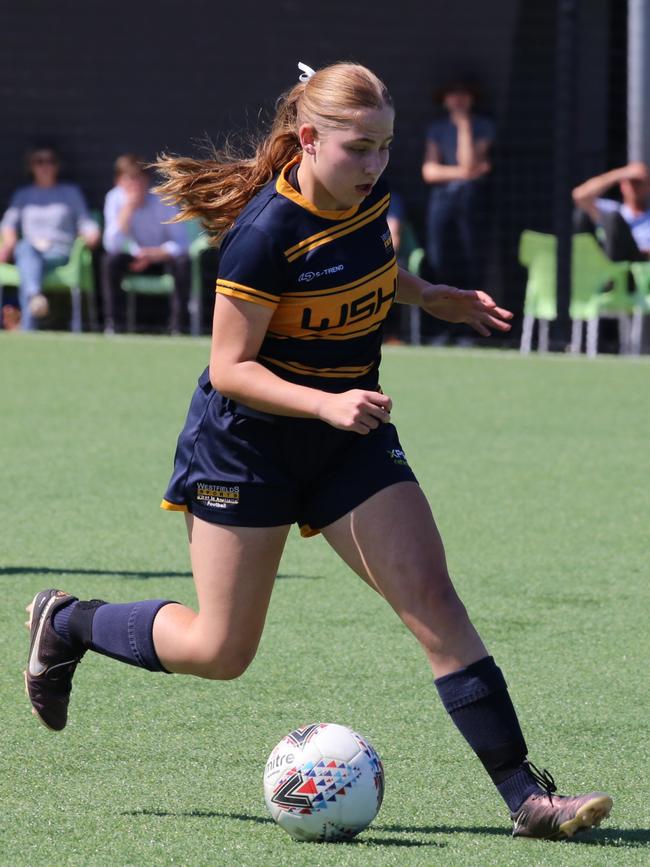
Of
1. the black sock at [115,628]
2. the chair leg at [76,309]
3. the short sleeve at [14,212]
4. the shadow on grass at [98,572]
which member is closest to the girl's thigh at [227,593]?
the black sock at [115,628]

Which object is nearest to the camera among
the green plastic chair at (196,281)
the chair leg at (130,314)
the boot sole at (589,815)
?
the boot sole at (589,815)

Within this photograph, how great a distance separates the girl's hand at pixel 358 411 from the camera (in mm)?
3697

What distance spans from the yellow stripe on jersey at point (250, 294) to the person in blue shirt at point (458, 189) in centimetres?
1312

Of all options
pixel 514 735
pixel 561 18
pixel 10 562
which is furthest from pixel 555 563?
pixel 561 18

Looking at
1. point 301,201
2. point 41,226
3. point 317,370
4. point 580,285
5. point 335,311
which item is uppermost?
point 301,201

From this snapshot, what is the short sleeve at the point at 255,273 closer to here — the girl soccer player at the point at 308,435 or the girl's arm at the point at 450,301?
the girl soccer player at the point at 308,435

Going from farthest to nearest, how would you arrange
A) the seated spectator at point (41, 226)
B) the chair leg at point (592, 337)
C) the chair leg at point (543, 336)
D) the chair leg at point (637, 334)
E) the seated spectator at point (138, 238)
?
1. the seated spectator at point (41, 226)
2. the seated spectator at point (138, 238)
3. the chair leg at point (543, 336)
4. the chair leg at point (637, 334)
5. the chair leg at point (592, 337)

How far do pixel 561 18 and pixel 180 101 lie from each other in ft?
13.9

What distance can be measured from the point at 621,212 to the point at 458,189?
1.68 m

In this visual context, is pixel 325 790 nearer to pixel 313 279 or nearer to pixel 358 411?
pixel 358 411

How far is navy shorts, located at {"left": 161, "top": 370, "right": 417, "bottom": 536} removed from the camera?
4.08m

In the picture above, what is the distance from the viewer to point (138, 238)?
1747 cm

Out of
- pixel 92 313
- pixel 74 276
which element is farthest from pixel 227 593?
pixel 92 313

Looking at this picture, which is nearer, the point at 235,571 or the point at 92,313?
the point at 235,571
